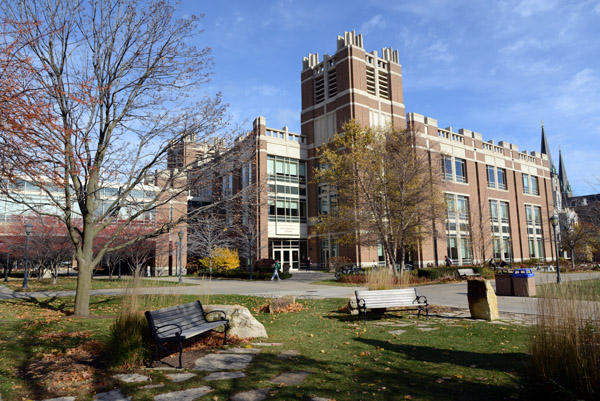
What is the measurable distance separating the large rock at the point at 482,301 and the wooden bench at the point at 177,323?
5934 mm

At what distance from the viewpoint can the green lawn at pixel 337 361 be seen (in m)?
4.41

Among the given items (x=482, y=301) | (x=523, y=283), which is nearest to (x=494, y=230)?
(x=523, y=283)

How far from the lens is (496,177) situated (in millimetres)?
52094

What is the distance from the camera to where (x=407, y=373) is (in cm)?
506

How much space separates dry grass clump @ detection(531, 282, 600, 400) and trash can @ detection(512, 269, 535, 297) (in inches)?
415

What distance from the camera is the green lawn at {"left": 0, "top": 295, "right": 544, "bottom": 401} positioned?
441 centimetres

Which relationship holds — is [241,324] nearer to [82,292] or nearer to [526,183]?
[82,292]

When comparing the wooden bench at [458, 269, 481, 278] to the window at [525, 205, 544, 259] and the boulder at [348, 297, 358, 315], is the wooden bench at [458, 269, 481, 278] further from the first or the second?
the window at [525, 205, 544, 259]

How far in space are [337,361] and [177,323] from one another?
2536 mm

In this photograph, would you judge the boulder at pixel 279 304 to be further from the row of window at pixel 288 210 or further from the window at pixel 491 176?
the window at pixel 491 176

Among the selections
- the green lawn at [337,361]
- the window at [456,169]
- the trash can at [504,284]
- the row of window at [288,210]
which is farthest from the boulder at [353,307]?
the window at [456,169]

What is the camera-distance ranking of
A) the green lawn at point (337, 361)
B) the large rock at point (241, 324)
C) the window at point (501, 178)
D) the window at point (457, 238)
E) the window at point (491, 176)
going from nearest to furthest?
the green lawn at point (337, 361), the large rock at point (241, 324), the window at point (457, 238), the window at point (491, 176), the window at point (501, 178)

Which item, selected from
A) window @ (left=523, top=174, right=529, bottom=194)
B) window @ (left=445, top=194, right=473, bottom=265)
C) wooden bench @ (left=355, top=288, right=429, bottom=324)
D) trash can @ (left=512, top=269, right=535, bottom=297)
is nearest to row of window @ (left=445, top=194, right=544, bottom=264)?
window @ (left=445, top=194, right=473, bottom=265)

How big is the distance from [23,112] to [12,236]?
24.9m
